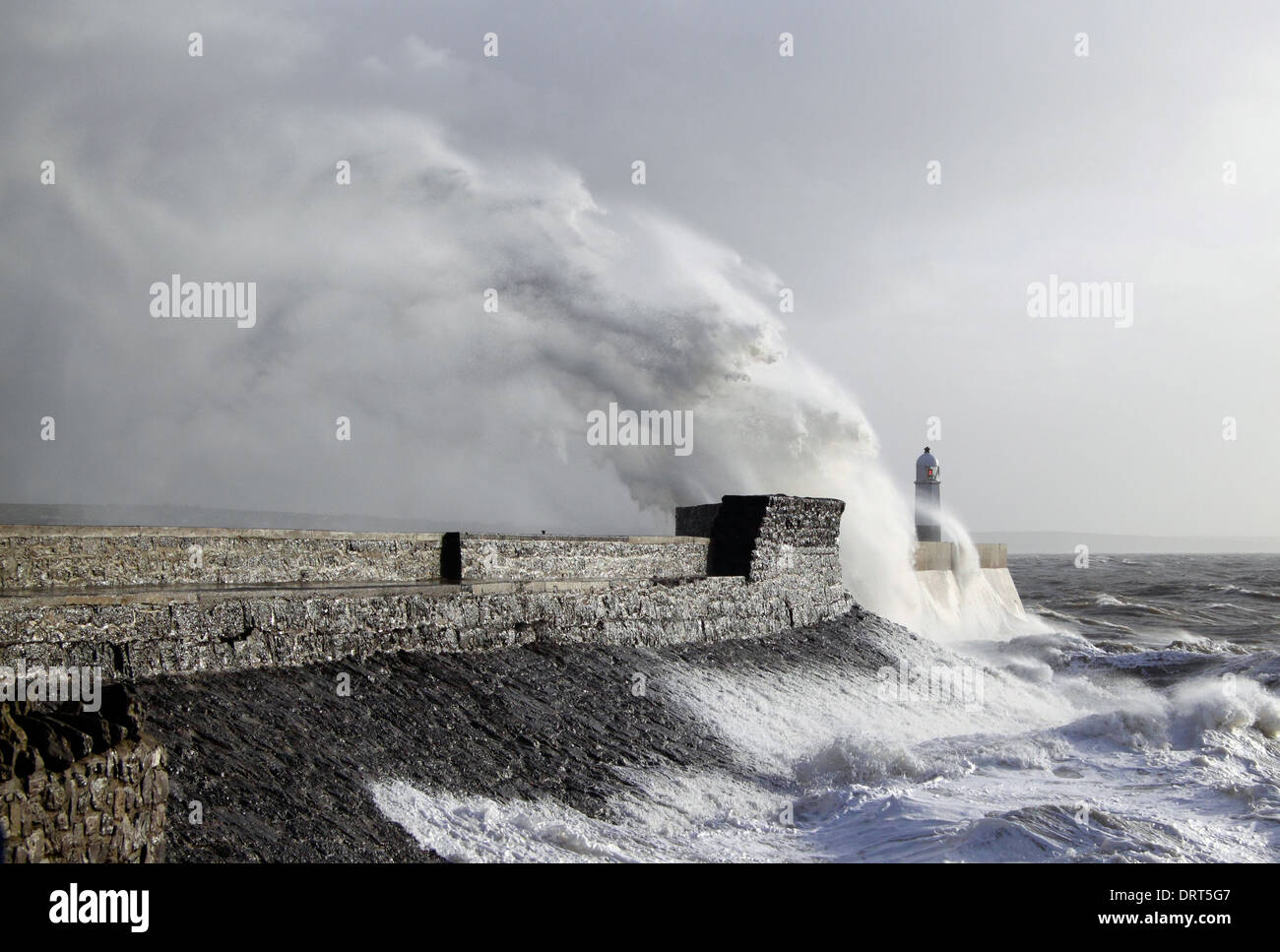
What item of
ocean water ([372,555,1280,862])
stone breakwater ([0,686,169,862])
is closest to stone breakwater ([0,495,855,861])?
stone breakwater ([0,686,169,862])

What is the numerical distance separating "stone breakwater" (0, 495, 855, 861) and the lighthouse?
11.7 m

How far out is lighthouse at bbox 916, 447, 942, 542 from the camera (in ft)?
74.7

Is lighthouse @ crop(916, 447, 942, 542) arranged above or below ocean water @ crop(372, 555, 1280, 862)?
above

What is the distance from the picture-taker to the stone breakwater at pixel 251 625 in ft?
12.8

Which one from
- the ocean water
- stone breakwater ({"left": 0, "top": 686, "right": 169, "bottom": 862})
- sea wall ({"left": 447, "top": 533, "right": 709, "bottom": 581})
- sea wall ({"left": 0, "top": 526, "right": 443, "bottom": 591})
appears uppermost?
sea wall ({"left": 0, "top": 526, "right": 443, "bottom": 591})

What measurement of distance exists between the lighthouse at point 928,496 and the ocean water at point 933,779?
8010 mm

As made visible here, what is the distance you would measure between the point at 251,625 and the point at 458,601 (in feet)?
6.37

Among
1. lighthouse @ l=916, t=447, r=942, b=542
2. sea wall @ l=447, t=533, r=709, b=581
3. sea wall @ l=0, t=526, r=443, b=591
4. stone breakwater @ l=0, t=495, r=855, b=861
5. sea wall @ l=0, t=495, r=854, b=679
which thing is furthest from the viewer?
lighthouse @ l=916, t=447, r=942, b=542

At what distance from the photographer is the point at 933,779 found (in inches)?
326

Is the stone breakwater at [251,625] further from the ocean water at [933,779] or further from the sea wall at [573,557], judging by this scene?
the ocean water at [933,779]

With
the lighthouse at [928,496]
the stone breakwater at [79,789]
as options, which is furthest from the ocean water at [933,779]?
the lighthouse at [928,496]

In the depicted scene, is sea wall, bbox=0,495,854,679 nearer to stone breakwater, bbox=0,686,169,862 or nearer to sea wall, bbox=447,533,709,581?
sea wall, bbox=447,533,709,581
